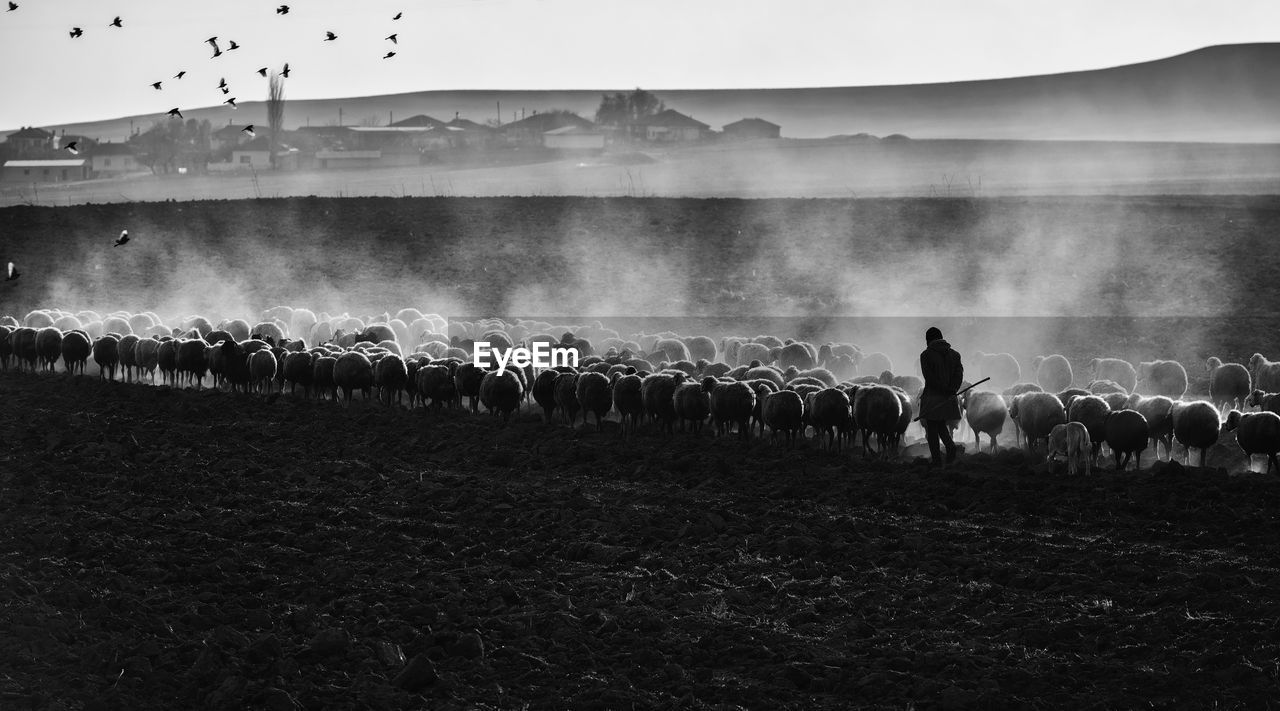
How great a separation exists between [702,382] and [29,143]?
460 feet

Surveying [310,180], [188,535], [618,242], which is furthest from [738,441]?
[310,180]

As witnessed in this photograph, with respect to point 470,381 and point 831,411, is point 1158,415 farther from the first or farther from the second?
point 470,381

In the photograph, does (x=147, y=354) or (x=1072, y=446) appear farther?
(x=147, y=354)

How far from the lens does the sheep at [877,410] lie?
65.8ft

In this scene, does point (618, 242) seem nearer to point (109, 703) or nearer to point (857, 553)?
Answer: point (857, 553)

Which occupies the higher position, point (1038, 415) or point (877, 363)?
point (877, 363)

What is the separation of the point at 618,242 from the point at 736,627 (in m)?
44.1

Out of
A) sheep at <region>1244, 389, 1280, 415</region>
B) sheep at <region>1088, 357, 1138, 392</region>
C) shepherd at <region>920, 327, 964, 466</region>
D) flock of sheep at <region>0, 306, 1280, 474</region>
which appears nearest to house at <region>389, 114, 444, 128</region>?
flock of sheep at <region>0, 306, 1280, 474</region>

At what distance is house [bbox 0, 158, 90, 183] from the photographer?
126 meters

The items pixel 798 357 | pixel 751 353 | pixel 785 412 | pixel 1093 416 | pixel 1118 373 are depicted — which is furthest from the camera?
pixel 751 353

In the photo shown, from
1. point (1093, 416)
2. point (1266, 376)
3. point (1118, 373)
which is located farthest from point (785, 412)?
point (1266, 376)

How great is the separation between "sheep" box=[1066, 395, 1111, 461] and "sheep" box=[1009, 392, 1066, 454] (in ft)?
1.77

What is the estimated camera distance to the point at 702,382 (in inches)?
861

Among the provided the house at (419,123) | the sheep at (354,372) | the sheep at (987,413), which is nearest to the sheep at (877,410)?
the sheep at (987,413)
